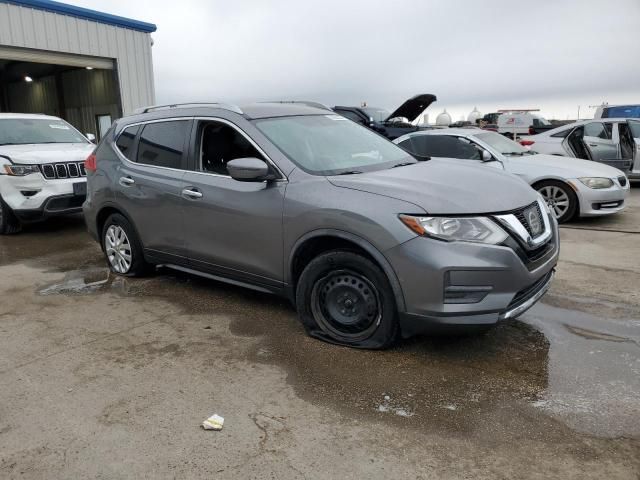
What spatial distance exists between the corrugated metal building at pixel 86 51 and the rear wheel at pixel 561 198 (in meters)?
11.0

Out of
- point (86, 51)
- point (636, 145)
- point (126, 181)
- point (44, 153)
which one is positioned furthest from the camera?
point (86, 51)

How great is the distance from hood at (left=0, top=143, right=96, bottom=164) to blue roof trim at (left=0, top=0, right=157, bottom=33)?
213 inches

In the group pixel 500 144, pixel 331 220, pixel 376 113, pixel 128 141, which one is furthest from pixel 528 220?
pixel 376 113

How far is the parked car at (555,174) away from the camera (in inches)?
297

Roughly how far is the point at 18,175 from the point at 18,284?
8.98 feet

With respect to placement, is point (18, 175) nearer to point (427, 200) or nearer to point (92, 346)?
point (92, 346)

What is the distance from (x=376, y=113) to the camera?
48.1ft

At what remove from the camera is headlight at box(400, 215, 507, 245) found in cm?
316

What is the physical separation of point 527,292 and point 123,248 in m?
3.88

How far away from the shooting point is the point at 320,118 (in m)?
4.63

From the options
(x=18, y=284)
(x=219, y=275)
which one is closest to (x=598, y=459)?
(x=219, y=275)

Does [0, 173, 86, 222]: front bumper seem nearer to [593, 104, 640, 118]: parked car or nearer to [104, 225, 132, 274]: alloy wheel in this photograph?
[104, 225, 132, 274]: alloy wheel

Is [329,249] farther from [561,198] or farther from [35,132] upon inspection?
[35,132]

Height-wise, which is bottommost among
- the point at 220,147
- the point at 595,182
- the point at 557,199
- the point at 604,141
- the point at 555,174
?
the point at 557,199
